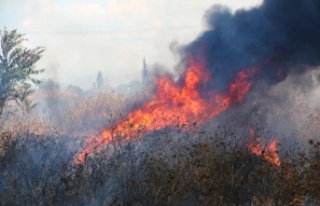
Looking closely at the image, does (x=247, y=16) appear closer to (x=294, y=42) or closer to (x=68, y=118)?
(x=294, y=42)

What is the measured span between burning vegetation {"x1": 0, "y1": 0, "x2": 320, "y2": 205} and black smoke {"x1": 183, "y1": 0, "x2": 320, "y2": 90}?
49 millimetres

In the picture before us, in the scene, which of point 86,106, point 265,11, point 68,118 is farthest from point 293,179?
point 86,106

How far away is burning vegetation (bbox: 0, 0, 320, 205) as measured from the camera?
8227 millimetres

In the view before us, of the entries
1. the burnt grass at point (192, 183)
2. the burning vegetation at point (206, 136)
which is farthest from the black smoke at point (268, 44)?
the burnt grass at point (192, 183)

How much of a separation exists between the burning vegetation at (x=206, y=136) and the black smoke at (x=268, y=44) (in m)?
0.05

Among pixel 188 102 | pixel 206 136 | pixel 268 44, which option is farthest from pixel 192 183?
pixel 268 44

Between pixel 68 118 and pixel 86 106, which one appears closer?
pixel 68 118

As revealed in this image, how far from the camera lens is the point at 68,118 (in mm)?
28312

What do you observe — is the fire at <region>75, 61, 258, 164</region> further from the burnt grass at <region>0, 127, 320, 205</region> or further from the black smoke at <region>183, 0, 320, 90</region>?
the burnt grass at <region>0, 127, 320, 205</region>

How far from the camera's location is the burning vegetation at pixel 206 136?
324 inches

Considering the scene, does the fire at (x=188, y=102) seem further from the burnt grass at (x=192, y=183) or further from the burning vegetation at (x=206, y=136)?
the burnt grass at (x=192, y=183)

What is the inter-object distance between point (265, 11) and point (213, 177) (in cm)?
1274

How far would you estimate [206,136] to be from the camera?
1179 centimetres

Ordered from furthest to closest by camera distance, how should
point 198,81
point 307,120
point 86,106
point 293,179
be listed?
point 86,106 < point 307,120 < point 198,81 < point 293,179
